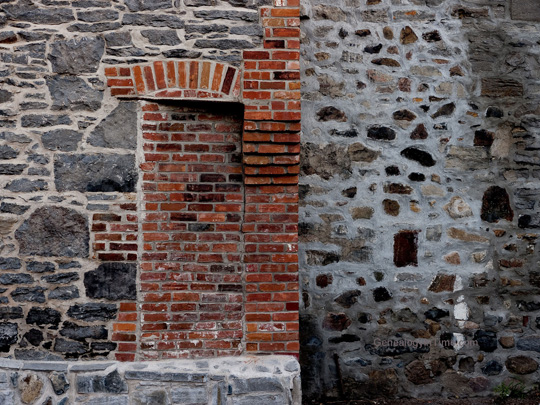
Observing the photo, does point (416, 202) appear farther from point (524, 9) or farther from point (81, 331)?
point (81, 331)

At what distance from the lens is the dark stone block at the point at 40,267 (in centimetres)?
337

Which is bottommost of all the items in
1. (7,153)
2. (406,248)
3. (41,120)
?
(406,248)

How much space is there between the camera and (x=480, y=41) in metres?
4.26

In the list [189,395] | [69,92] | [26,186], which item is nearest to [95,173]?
[26,186]

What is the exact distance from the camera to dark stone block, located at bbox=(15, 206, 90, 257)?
3.37 m

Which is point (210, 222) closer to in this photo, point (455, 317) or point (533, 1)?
point (455, 317)

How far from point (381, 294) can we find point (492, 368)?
3.77 ft

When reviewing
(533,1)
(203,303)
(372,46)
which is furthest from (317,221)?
(533,1)

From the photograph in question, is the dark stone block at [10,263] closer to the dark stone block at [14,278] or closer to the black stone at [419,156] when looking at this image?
the dark stone block at [14,278]

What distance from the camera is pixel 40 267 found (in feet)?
11.0

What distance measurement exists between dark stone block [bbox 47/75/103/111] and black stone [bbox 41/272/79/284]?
112 centimetres

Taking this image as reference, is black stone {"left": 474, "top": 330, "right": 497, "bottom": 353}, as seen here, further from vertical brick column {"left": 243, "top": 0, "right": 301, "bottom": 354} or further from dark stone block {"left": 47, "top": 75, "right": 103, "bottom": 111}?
dark stone block {"left": 47, "top": 75, "right": 103, "bottom": 111}

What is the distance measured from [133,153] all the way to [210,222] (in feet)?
2.29

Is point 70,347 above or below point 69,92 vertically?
below
